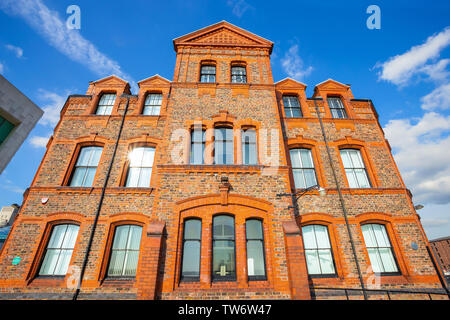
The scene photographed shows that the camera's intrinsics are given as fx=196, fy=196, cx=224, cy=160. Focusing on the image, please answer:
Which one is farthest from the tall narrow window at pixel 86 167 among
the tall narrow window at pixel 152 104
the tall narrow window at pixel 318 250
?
the tall narrow window at pixel 318 250

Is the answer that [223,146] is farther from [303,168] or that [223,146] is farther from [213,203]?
[303,168]

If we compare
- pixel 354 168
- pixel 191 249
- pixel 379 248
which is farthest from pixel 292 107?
pixel 191 249

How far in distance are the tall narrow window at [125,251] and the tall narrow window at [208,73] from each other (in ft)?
25.8

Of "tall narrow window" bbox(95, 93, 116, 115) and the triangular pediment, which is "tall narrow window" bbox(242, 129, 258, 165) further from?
"tall narrow window" bbox(95, 93, 116, 115)

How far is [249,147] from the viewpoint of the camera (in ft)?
28.2

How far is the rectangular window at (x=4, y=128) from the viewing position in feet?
19.1

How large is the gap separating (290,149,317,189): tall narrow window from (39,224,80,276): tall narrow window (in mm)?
9097

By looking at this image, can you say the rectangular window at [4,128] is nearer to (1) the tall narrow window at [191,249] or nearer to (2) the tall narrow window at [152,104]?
(2) the tall narrow window at [152,104]

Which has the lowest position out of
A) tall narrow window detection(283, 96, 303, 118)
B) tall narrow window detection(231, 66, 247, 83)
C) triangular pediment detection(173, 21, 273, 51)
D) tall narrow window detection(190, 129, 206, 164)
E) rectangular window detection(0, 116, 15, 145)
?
rectangular window detection(0, 116, 15, 145)

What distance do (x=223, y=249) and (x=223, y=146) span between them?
4.09 m

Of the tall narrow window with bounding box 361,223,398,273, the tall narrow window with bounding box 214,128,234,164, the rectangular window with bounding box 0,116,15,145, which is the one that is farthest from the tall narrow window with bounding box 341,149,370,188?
the rectangular window with bounding box 0,116,15,145

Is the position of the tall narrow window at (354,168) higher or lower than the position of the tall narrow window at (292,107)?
lower

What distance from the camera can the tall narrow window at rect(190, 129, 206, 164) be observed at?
323 inches
